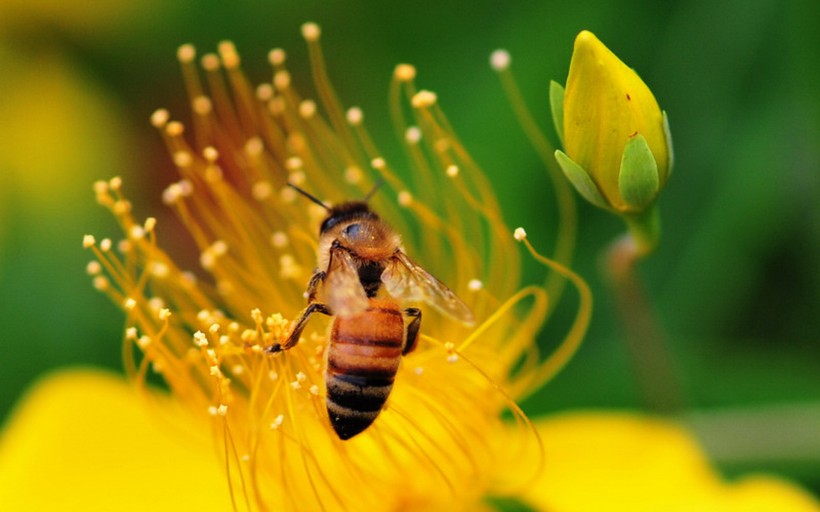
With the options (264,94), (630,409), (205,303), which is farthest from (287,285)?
(630,409)

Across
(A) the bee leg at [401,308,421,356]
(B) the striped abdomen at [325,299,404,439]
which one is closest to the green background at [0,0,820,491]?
(A) the bee leg at [401,308,421,356]

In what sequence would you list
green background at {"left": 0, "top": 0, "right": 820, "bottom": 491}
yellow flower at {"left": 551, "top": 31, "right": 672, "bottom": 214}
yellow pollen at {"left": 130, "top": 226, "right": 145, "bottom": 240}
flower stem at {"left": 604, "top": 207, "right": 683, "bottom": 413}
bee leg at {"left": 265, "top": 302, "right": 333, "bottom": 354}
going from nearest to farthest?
yellow flower at {"left": 551, "top": 31, "right": 672, "bottom": 214}, bee leg at {"left": 265, "top": 302, "right": 333, "bottom": 354}, yellow pollen at {"left": 130, "top": 226, "right": 145, "bottom": 240}, flower stem at {"left": 604, "top": 207, "right": 683, "bottom": 413}, green background at {"left": 0, "top": 0, "right": 820, "bottom": 491}

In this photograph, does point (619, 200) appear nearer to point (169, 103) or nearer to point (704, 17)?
point (704, 17)

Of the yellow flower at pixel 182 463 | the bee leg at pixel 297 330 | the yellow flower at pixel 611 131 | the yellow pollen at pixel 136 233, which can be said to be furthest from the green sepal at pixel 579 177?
the yellow pollen at pixel 136 233

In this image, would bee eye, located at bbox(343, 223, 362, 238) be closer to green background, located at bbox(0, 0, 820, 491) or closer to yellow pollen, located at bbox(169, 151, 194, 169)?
yellow pollen, located at bbox(169, 151, 194, 169)

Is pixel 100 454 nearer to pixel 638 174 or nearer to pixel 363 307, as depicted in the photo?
pixel 363 307

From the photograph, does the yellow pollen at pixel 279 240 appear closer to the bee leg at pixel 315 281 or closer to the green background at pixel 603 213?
the bee leg at pixel 315 281
